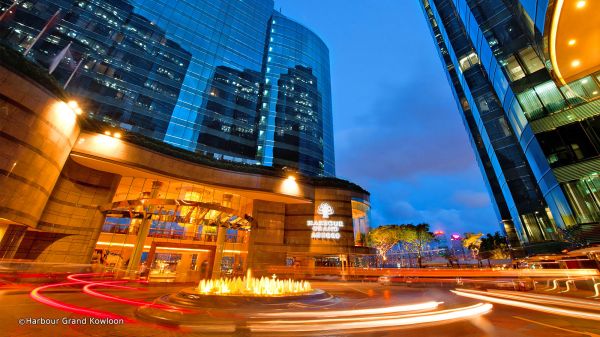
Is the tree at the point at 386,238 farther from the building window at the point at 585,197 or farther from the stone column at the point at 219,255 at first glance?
the stone column at the point at 219,255

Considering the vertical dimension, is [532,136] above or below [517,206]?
above

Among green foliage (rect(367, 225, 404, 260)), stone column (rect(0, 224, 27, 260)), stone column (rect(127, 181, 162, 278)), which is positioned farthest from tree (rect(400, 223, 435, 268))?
stone column (rect(0, 224, 27, 260))

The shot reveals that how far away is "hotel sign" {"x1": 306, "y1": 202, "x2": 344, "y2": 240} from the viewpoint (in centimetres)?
3111

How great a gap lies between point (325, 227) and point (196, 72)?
40.7 m

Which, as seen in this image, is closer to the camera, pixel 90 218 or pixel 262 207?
pixel 90 218

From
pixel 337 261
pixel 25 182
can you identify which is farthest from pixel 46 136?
pixel 337 261

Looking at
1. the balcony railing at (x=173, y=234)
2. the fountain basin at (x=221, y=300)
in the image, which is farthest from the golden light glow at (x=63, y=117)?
the fountain basin at (x=221, y=300)

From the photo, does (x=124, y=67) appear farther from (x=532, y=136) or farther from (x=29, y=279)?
(x=532, y=136)

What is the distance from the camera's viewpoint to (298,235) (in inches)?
1237

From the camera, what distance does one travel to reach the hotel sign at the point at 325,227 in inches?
1225


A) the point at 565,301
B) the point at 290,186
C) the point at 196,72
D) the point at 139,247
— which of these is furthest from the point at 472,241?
the point at 196,72

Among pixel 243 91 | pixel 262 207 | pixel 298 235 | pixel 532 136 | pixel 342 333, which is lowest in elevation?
pixel 342 333

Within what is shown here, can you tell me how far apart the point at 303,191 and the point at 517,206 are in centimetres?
3446

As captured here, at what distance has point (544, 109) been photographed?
2144 centimetres
